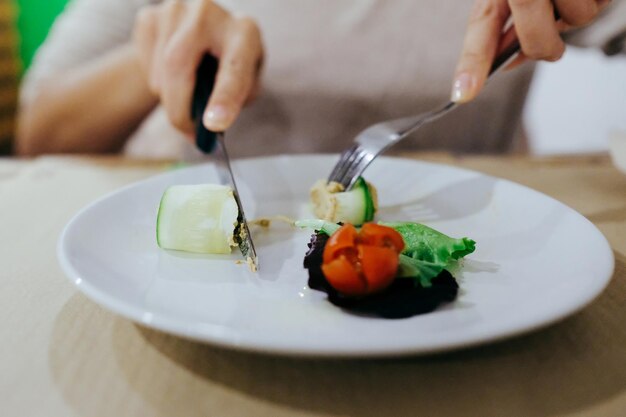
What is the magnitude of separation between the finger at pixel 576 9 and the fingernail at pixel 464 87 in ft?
0.54

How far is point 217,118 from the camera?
78cm

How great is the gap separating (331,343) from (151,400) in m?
0.14

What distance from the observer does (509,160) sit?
1.08 m

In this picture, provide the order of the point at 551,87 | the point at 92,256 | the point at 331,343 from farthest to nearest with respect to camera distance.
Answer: the point at 551,87 → the point at 92,256 → the point at 331,343

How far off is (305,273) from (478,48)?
0.39 meters

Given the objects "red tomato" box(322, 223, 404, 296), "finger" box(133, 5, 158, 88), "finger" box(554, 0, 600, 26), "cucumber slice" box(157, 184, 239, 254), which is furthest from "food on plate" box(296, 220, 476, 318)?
"finger" box(133, 5, 158, 88)

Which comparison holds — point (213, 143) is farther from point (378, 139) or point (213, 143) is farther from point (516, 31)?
point (516, 31)

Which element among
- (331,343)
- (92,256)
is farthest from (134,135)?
(331,343)

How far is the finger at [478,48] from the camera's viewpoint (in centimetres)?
70

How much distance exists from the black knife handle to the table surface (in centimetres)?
35

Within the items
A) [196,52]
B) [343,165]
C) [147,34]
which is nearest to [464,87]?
[343,165]

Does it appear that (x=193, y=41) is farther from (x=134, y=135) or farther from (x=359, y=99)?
(x=134, y=135)

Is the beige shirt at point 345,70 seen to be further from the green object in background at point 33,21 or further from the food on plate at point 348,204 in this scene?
the green object in background at point 33,21

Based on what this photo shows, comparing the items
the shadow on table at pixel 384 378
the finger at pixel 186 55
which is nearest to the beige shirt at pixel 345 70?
the finger at pixel 186 55
